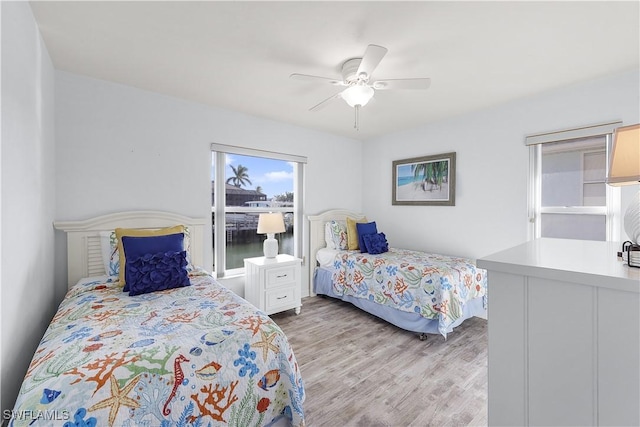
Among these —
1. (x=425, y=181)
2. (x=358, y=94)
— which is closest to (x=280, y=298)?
(x=358, y=94)

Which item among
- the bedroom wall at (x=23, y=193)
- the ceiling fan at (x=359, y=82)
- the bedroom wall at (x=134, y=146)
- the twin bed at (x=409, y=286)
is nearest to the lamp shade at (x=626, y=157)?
the ceiling fan at (x=359, y=82)

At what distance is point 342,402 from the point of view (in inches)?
70.8

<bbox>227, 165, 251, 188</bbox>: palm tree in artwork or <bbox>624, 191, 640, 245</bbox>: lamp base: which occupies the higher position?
<bbox>227, 165, 251, 188</bbox>: palm tree in artwork

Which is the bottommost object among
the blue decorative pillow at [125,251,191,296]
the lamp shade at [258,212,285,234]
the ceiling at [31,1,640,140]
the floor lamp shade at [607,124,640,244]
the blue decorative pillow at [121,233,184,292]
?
the blue decorative pillow at [125,251,191,296]

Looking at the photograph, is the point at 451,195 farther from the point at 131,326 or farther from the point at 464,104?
the point at 131,326

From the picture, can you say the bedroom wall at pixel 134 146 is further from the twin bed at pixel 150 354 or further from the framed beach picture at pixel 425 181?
the framed beach picture at pixel 425 181

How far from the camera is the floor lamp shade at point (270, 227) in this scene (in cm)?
313

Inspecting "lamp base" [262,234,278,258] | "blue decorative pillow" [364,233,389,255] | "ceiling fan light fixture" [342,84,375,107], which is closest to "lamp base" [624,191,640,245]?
"ceiling fan light fixture" [342,84,375,107]

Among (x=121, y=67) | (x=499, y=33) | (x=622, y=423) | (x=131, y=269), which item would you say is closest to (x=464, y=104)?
(x=499, y=33)

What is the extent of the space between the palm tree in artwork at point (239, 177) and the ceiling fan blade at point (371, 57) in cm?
196

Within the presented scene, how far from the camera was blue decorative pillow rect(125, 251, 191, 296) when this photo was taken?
187 centimetres

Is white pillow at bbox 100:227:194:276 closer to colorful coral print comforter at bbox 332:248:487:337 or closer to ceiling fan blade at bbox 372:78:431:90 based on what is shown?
colorful coral print comforter at bbox 332:248:487:337

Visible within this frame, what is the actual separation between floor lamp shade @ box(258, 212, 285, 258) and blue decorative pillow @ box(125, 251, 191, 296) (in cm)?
115

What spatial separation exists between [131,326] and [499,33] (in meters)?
2.72
